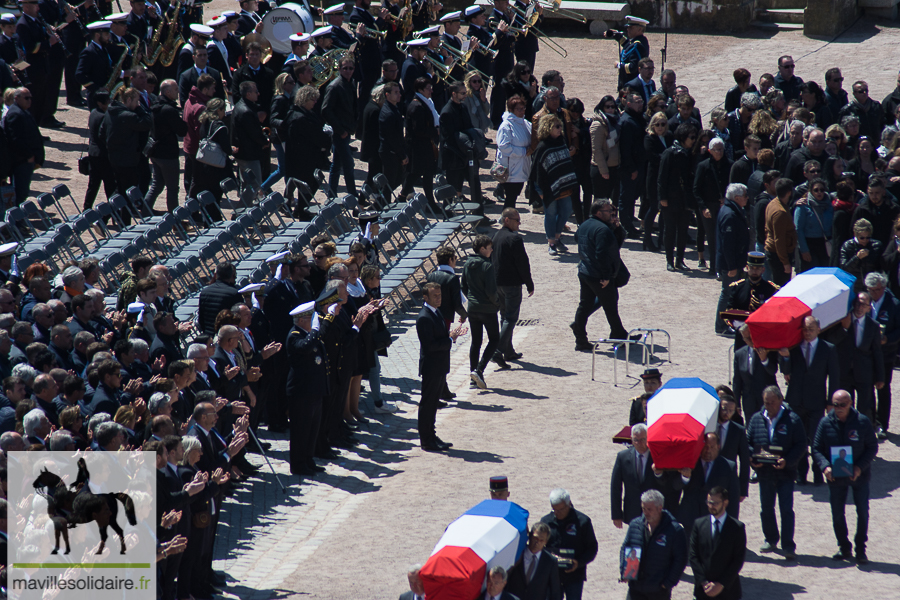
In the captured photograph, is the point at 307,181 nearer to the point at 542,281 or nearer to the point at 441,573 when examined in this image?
the point at 542,281

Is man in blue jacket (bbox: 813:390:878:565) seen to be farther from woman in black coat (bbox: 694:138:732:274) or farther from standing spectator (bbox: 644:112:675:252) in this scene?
standing spectator (bbox: 644:112:675:252)

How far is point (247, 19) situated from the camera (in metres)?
21.2

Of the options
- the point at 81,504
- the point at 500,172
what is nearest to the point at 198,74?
the point at 500,172

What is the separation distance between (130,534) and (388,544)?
242 centimetres

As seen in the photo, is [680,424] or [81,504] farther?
[680,424]

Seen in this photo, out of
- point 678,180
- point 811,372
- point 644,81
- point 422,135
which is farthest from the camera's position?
point 644,81

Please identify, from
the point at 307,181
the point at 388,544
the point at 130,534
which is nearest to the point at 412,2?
the point at 307,181

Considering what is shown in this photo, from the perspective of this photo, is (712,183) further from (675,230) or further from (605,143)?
(605,143)

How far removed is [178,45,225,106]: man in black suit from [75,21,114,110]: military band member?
63.7 inches

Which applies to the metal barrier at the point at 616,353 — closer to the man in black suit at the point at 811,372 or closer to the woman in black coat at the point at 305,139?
the man in black suit at the point at 811,372

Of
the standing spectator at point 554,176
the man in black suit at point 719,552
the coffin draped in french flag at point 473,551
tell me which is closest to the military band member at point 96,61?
the standing spectator at point 554,176

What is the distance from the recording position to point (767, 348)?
10719 millimetres

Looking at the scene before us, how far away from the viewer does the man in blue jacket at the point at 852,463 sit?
9.45 metres

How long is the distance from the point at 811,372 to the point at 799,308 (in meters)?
0.63
